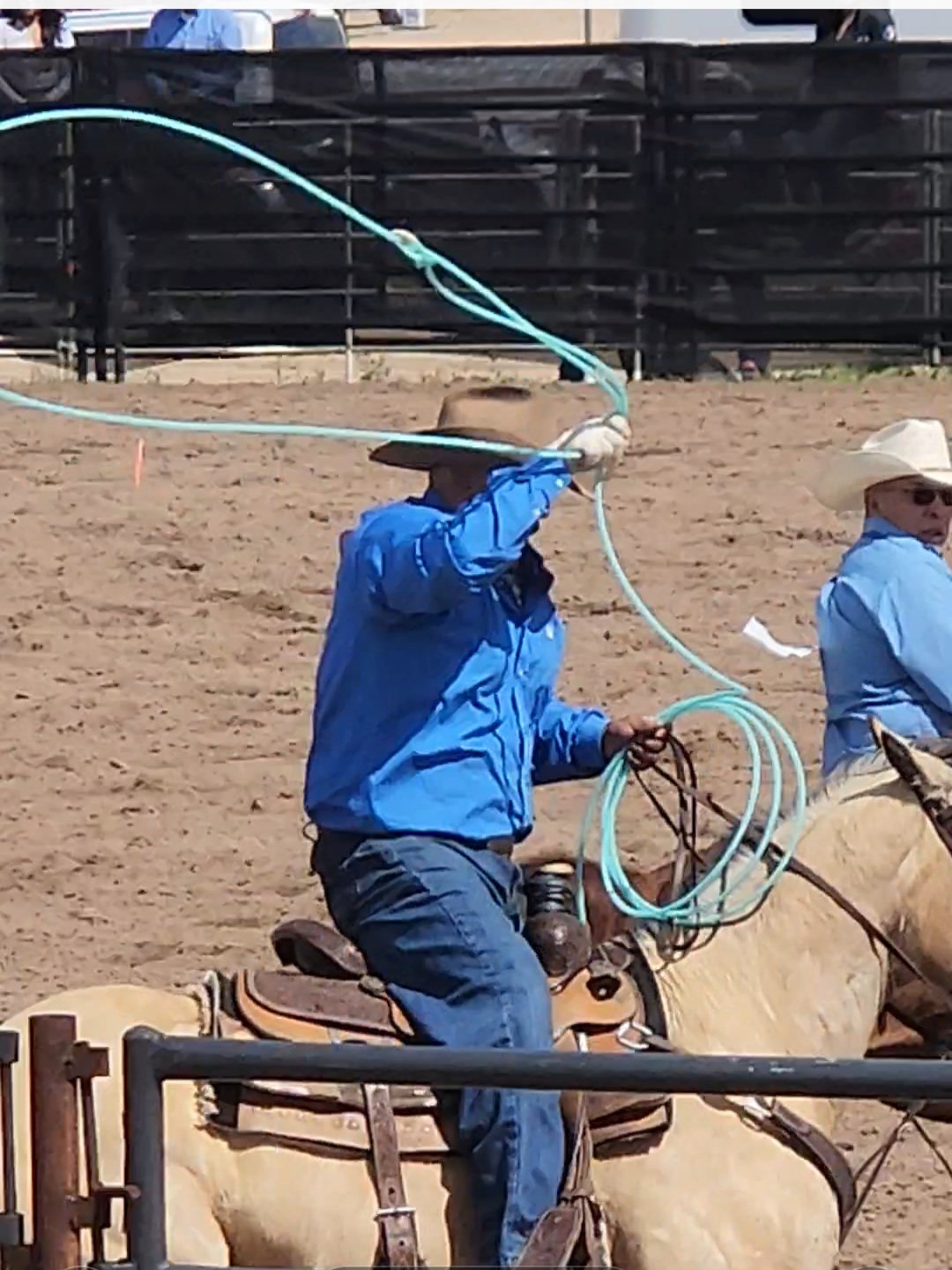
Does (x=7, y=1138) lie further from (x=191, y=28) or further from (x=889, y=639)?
(x=191, y=28)

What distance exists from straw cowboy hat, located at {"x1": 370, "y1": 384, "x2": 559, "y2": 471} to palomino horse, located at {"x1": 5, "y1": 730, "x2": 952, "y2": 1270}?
30.5 inches

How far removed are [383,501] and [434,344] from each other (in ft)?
9.45

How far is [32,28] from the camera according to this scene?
48.3ft

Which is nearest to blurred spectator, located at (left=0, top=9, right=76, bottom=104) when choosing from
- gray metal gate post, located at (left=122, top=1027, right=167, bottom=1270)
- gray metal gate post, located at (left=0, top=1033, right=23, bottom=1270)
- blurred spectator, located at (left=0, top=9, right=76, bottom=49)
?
blurred spectator, located at (left=0, top=9, right=76, bottom=49)

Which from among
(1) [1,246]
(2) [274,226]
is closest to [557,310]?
(2) [274,226]

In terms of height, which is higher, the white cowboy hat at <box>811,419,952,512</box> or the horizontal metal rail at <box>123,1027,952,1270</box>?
the white cowboy hat at <box>811,419,952,512</box>

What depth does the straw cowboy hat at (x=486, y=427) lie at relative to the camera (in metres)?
4.39

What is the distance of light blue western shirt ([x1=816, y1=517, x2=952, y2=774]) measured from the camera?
204 inches

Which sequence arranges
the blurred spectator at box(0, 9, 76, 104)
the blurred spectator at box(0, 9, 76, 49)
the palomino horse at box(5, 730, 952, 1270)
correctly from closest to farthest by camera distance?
the palomino horse at box(5, 730, 952, 1270) → the blurred spectator at box(0, 9, 76, 104) → the blurred spectator at box(0, 9, 76, 49)

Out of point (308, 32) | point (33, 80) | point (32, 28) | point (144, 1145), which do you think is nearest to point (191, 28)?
point (32, 28)

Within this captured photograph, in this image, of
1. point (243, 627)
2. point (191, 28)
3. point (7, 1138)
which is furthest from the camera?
point (191, 28)

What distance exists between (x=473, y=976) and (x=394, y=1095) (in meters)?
0.22

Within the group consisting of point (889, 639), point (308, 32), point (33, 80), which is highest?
point (308, 32)

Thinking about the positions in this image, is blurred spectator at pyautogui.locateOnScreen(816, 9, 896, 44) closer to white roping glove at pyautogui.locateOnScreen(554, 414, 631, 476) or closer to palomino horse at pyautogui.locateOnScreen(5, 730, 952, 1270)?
palomino horse at pyautogui.locateOnScreen(5, 730, 952, 1270)
